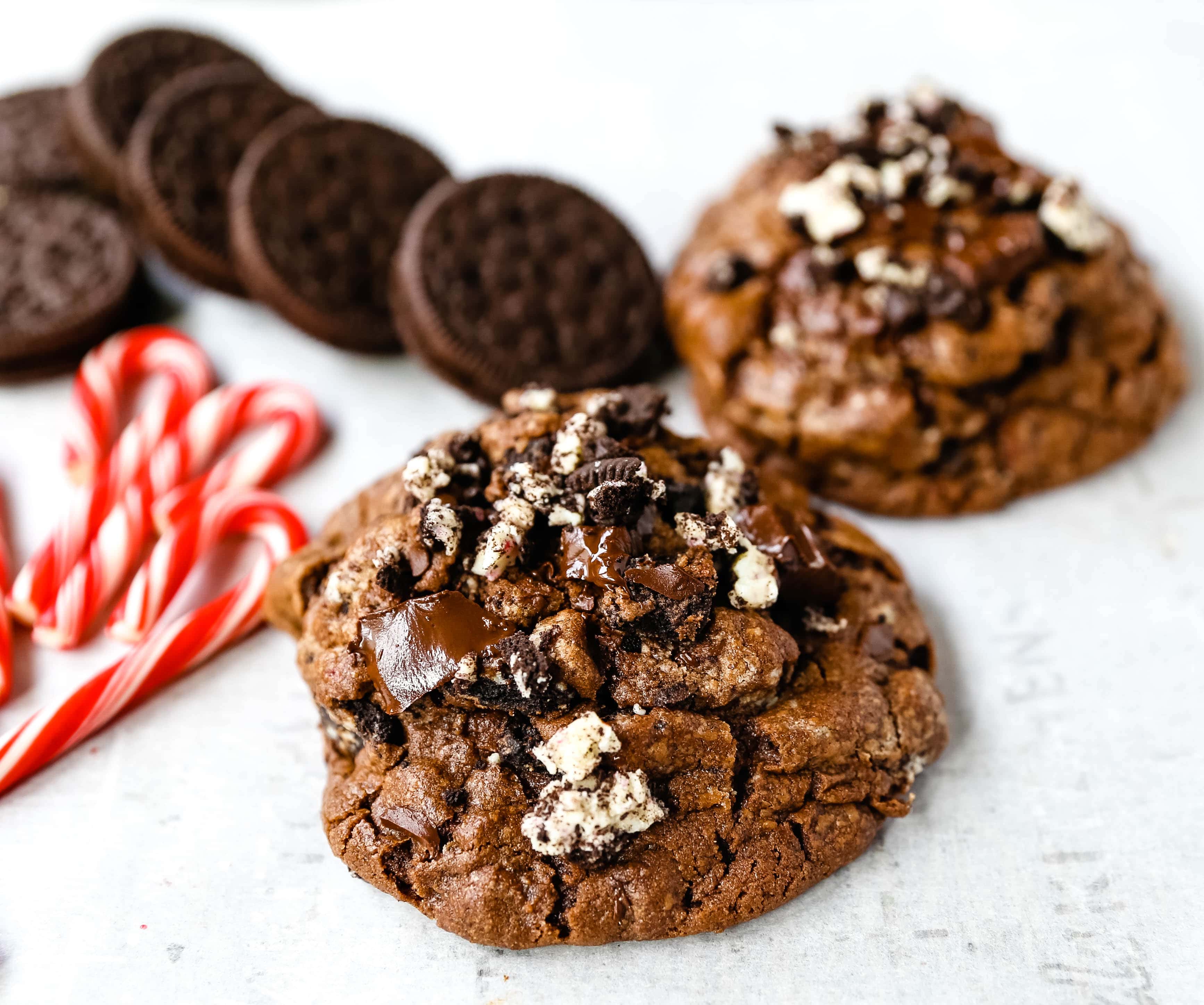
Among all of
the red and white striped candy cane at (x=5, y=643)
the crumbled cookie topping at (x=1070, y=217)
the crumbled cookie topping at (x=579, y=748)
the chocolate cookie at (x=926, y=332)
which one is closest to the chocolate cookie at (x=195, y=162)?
the red and white striped candy cane at (x=5, y=643)

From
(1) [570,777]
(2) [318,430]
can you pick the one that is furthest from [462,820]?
(2) [318,430]

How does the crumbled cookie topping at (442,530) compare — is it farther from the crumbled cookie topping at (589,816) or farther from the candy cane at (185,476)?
the candy cane at (185,476)

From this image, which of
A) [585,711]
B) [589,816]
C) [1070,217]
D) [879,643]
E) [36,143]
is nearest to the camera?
[589,816]

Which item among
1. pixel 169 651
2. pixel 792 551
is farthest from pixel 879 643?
pixel 169 651

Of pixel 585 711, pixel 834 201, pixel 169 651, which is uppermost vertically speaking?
pixel 834 201

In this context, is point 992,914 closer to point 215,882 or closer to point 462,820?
point 462,820

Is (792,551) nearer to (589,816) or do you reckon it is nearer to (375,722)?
(589,816)

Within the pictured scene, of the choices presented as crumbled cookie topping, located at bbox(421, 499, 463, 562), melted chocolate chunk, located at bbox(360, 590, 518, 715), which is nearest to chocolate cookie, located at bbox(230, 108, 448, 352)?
crumbled cookie topping, located at bbox(421, 499, 463, 562)

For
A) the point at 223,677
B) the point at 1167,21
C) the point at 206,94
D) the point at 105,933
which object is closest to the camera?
the point at 105,933
